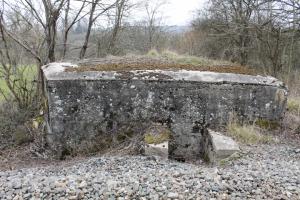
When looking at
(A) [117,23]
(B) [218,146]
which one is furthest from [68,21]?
(B) [218,146]

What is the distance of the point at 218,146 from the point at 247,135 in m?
0.73

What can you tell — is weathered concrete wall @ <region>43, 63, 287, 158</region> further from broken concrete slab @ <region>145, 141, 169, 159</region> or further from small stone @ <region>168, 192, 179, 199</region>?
small stone @ <region>168, 192, 179, 199</region>

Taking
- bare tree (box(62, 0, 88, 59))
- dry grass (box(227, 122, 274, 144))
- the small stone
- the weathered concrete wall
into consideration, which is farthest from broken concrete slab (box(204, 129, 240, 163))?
bare tree (box(62, 0, 88, 59))

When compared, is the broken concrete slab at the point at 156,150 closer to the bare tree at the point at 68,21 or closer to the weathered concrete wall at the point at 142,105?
the weathered concrete wall at the point at 142,105

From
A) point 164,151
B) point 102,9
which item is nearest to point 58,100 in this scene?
point 164,151

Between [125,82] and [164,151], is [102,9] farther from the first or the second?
[164,151]

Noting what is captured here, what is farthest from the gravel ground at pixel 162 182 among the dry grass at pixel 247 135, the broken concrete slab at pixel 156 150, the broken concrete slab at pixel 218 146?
the dry grass at pixel 247 135

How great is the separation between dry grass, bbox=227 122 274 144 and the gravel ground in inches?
32.5

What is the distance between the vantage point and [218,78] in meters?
5.54

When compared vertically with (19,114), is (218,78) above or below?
above

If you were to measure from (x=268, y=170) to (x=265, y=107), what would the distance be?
2.08 metres

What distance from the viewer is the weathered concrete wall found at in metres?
5.38

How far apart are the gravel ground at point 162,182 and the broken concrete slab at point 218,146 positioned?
0.95 feet

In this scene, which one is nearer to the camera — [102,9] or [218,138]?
[218,138]
